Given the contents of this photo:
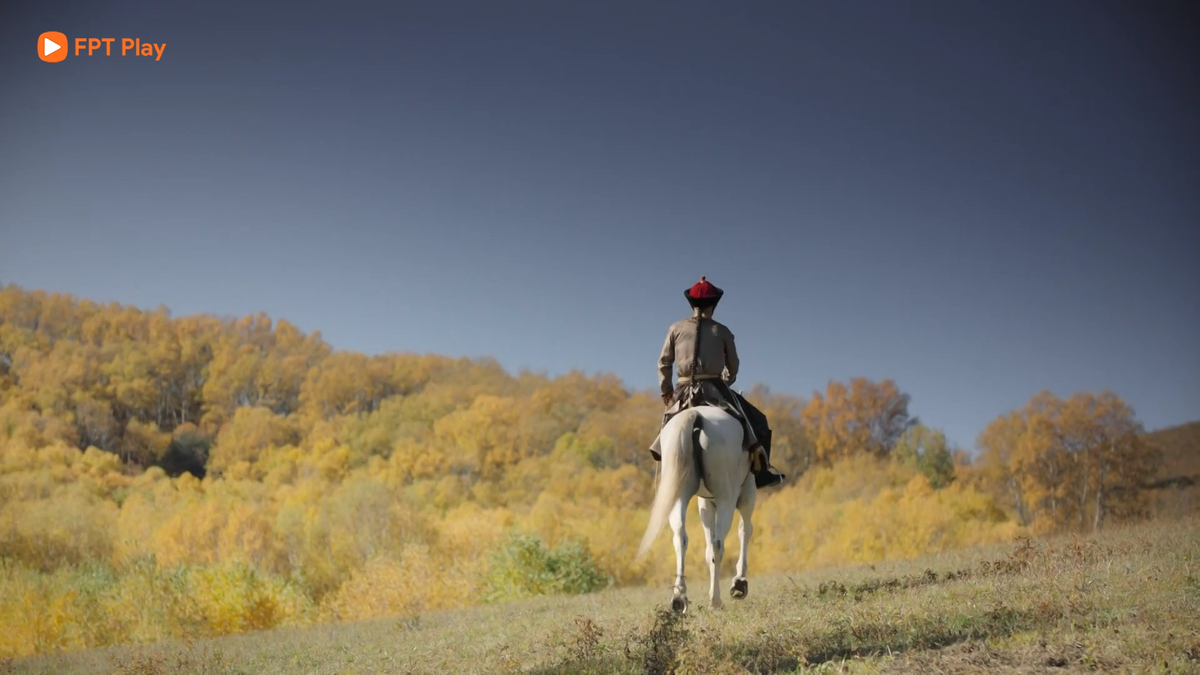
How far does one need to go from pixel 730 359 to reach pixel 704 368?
0.37 meters

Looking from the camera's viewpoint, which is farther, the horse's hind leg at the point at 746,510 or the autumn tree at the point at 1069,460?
the autumn tree at the point at 1069,460

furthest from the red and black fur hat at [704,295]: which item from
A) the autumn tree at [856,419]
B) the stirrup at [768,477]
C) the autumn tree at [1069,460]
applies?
the autumn tree at [856,419]

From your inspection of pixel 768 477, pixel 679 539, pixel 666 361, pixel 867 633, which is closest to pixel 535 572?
pixel 768 477

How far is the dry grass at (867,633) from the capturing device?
215 inches

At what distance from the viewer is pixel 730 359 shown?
31.0ft

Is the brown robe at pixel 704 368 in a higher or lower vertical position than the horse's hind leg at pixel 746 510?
higher

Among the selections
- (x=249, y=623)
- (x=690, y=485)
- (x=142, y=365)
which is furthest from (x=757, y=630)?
(x=142, y=365)

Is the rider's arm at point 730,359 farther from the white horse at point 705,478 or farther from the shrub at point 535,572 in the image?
the shrub at point 535,572

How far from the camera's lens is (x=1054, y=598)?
684 centimetres

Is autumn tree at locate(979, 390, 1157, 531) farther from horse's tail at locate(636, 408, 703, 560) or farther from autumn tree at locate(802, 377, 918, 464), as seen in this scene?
horse's tail at locate(636, 408, 703, 560)

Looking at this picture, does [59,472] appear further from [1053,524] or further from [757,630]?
[757,630]

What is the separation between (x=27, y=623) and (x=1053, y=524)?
167ft

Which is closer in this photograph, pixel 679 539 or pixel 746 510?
pixel 679 539

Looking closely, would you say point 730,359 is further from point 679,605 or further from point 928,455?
point 928,455
